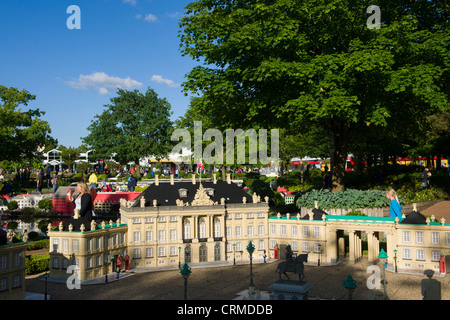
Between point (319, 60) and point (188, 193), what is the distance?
57.9 feet

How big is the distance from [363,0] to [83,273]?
111ft

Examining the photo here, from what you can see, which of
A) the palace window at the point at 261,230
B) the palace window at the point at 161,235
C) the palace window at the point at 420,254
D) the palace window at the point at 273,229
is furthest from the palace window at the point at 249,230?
the palace window at the point at 420,254

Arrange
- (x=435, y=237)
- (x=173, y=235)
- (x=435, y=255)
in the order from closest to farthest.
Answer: (x=435, y=255) < (x=435, y=237) < (x=173, y=235)

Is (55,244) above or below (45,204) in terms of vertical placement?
below

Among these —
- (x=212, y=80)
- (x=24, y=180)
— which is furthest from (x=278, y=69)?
(x=24, y=180)

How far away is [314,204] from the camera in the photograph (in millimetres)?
44094

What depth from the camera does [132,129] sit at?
10319cm

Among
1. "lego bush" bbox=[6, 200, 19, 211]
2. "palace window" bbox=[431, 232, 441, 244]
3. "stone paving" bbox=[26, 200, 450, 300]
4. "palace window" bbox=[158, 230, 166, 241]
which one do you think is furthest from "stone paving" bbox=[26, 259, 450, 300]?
"lego bush" bbox=[6, 200, 19, 211]

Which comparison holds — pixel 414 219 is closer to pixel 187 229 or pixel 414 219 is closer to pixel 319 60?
pixel 319 60

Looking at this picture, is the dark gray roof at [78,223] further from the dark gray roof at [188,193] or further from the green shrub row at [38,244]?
the green shrub row at [38,244]

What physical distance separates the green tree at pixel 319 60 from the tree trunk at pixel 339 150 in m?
0.45

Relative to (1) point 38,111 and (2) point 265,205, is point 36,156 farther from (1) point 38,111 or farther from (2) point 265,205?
(2) point 265,205

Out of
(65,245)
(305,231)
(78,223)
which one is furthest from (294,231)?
(65,245)

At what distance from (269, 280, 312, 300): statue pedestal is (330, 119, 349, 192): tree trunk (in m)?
22.0
